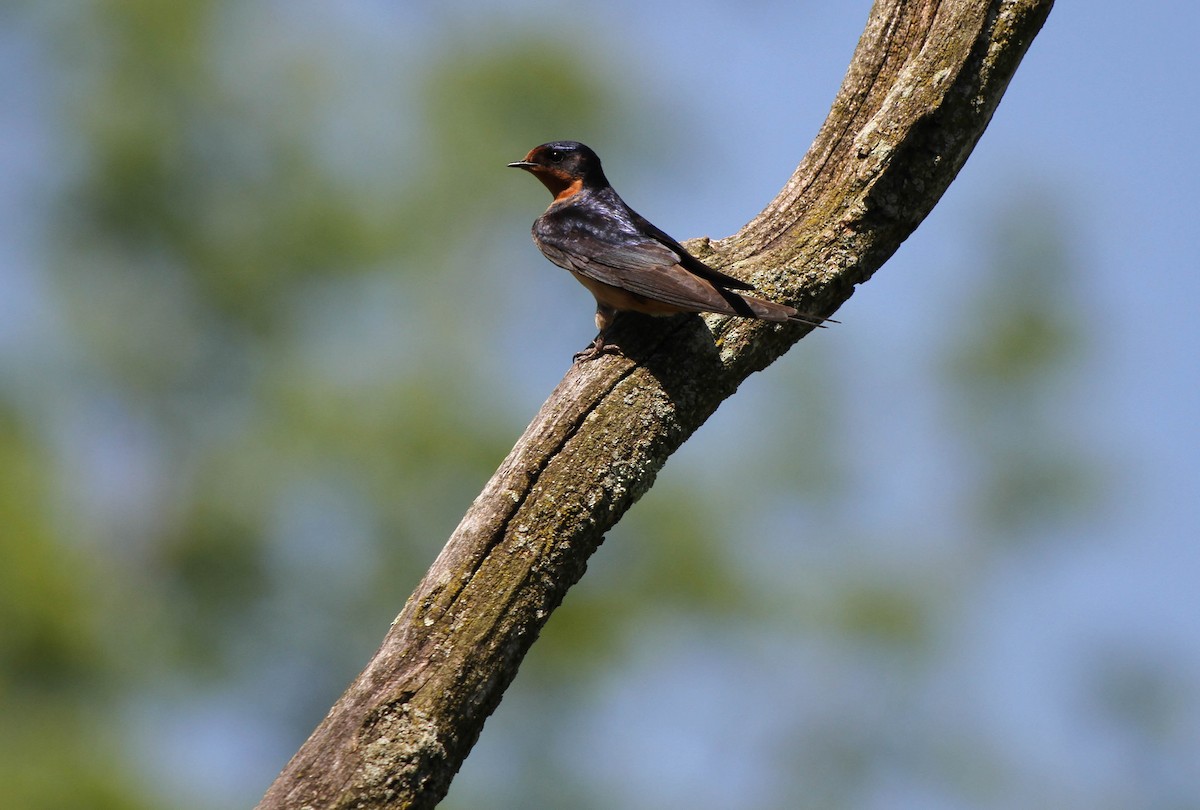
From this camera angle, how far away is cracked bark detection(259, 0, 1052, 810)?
133 inches

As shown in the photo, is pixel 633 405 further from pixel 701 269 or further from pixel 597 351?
pixel 701 269

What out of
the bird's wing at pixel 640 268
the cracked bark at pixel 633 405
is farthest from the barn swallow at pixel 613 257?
the cracked bark at pixel 633 405

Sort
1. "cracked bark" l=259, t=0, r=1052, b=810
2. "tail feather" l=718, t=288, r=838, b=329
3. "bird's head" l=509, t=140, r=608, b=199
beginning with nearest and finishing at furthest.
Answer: "cracked bark" l=259, t=0, r=1052, b=810
"tail feather" l=718, t=288, r=838, b=329
"bird's head" l=509, t=140, r=608, b=199

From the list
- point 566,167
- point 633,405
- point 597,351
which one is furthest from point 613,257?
point 566,167

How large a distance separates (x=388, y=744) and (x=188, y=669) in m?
13.9

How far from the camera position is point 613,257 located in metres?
5.14

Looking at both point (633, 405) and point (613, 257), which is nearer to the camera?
point (633, 405)

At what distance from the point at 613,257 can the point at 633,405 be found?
132cm

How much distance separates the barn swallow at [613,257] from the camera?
13.8 ft

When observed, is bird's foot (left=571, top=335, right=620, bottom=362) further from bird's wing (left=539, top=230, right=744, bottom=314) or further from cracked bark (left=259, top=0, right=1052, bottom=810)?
bird's wing (left=539, top=230, right=744, bottom=314)

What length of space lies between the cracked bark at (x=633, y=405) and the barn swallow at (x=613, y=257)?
0.10 meters

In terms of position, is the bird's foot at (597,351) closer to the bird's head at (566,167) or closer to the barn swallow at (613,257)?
the barn swallow at (613,257)

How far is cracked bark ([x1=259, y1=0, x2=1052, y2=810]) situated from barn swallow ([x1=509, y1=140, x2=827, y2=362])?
4.1 inches

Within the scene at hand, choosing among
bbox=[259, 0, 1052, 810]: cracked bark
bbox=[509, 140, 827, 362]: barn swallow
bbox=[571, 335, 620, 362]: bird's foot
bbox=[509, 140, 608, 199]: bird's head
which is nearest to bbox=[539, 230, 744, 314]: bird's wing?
bbox=[509, 140, 827, 362]: barn swallow
